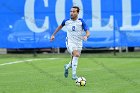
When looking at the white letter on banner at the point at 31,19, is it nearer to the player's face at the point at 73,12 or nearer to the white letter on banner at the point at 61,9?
the white letter on banner at the point at 61,9

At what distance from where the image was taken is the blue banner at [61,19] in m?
27.5

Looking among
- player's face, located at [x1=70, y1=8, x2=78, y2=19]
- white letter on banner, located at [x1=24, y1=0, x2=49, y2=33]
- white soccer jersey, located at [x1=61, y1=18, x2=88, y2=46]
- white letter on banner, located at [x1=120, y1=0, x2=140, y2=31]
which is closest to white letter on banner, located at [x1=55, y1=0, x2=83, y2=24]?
white letter on banner, located at [x1=24, y1=0, x2=49, y2=33]

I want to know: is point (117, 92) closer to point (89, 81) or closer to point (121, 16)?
point (89, 81)

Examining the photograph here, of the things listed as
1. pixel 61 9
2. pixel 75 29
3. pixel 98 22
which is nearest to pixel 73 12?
pixel 75 29

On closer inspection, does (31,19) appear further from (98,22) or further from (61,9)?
(98,22)

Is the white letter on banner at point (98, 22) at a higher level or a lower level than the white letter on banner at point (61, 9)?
lower

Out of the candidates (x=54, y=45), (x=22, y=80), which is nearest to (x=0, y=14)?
(x=54, y=45)

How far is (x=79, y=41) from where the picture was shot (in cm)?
1439

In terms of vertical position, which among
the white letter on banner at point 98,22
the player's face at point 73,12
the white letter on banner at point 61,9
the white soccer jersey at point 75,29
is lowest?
the white letter on banner at point 98,22

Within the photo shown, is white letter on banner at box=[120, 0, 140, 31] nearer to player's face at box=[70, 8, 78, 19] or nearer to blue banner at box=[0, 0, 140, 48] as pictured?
blue banner at box=[0, 0, 140, 48]

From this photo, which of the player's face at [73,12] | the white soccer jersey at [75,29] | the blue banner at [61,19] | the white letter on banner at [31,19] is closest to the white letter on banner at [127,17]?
the blue banner at [61,19]

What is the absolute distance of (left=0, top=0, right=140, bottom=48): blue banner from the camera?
1085 inches

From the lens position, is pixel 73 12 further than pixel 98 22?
No

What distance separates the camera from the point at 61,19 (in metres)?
27.7
